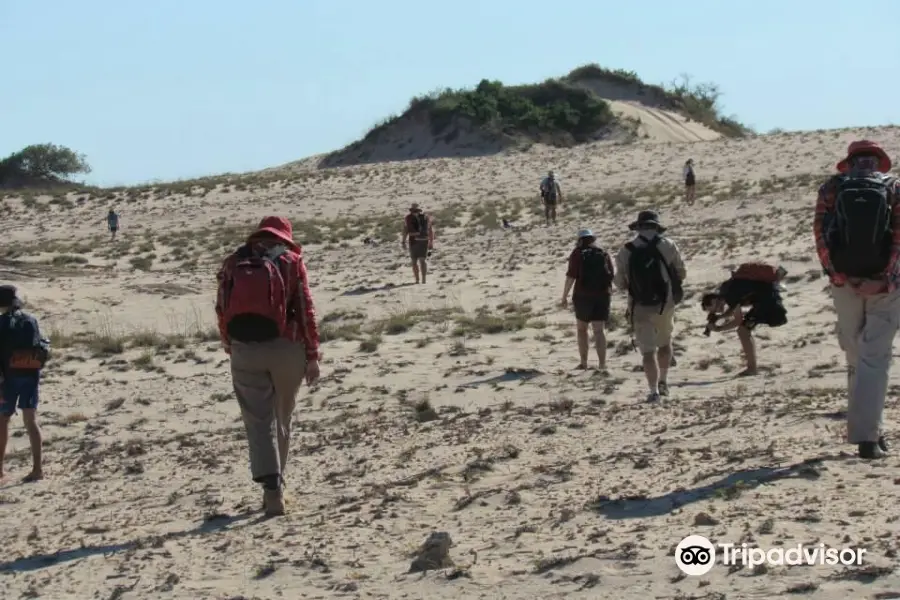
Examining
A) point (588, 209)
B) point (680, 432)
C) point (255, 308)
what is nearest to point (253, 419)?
point (255, 308)

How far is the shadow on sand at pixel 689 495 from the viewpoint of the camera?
726 cm

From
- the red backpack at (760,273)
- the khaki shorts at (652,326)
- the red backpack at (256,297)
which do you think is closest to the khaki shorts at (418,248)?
the red backpack at (760,273)

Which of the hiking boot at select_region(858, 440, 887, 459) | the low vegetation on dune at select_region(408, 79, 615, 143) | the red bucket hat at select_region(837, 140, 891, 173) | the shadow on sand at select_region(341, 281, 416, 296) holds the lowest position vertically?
the shadow on sand at select_region(341, 281, 416, 296)

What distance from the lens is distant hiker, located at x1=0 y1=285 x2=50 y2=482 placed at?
10234mm

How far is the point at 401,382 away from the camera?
14758 millimetres

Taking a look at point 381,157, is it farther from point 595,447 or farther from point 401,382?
point 595,447

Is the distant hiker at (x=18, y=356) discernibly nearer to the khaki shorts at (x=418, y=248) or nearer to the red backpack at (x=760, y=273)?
the red backpack at (x=760, y=273)

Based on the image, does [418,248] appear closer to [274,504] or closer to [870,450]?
[274,504]

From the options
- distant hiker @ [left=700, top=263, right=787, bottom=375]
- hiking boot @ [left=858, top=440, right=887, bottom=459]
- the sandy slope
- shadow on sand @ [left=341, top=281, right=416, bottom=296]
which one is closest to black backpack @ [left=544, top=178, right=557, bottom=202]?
the sandy slope

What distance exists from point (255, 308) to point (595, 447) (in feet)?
9.26

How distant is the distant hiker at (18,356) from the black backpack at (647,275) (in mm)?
4449

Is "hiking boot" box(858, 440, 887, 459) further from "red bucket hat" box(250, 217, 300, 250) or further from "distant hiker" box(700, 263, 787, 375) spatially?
"distant hiker" box(700, 263, 787, 375)

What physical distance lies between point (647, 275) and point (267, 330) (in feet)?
13.3

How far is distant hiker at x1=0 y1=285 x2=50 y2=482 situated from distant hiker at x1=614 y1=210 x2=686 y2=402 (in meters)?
4.44
